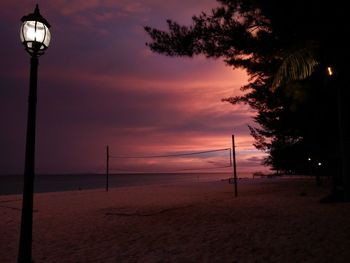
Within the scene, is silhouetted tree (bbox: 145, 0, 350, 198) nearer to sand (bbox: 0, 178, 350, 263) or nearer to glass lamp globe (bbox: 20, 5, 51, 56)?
sand (bbox: 0, 178, 350, 263)

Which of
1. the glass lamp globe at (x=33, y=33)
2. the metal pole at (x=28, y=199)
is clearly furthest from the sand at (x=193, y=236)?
the glass lamp globe at (x=33, y=33)

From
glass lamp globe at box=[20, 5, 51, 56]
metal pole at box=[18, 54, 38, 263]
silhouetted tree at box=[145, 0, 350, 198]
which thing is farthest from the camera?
silhouetted tree at box=[145, 0, 350, 198]

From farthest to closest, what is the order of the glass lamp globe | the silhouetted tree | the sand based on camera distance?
the silhouetted tree, the sand, the glass lamp globe

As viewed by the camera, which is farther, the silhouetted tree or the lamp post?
the silhouetted tree

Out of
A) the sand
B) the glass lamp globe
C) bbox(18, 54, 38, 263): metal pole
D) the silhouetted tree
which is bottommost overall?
Result: the sand

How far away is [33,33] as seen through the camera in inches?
183

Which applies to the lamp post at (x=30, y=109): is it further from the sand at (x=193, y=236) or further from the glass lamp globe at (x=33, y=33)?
the sand at (x=193, y=236)

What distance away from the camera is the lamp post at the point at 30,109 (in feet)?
14.3

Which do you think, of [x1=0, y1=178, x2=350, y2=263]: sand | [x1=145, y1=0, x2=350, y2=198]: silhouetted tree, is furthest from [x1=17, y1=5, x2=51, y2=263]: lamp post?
[x1=145, y1=0, x2=350, y2=198]: silhouetted tree

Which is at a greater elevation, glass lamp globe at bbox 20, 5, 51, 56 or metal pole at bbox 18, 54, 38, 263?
glass lamp globe at bbox 20, 5, 51, 56

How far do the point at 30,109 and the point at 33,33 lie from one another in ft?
3.64

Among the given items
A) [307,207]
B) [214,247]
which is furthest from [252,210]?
[214,247]

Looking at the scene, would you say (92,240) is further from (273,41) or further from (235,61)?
(235,61)

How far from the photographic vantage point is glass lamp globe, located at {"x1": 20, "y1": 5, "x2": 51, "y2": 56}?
4645 mm
